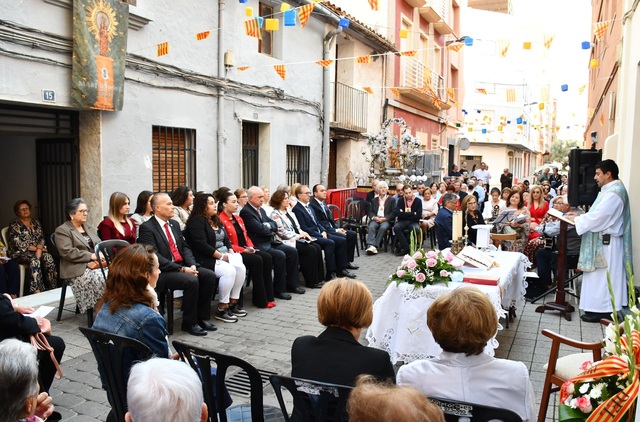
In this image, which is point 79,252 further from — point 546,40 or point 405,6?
point 405,6

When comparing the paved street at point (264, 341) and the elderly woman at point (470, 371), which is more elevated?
the elderly woman at point (470, 371)

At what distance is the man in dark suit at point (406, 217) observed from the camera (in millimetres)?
11688

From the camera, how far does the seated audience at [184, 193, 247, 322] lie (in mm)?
6770

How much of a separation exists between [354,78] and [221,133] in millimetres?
6448

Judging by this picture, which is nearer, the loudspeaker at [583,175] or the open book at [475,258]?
the open book at [475,258]

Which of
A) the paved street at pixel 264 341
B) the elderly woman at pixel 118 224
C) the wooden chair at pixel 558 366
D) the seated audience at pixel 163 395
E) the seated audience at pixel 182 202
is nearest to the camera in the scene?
the seated audience at pixel 163 395

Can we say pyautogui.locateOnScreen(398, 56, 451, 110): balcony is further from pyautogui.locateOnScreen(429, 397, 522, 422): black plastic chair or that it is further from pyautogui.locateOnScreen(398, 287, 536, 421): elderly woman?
pyautogui.locateOnScreen(429, 397, 522, 422): black plastic chair

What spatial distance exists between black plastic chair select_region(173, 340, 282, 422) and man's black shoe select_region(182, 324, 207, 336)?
10.3 ft

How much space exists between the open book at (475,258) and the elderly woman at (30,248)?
5.41 meters

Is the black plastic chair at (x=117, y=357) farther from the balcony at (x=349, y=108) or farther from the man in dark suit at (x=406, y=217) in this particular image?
the balcony at (x=349, y=108)

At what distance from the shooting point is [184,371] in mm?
2236

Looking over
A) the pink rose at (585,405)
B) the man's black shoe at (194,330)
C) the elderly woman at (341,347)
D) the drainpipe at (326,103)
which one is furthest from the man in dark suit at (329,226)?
the pink rose at (585,405)

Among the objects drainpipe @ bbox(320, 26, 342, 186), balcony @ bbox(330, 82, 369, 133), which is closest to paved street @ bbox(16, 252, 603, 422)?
drainpipe @ bbox(320, 26, 342, 186)

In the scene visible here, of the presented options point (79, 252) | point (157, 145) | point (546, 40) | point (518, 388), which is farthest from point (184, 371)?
point (546, 40)
